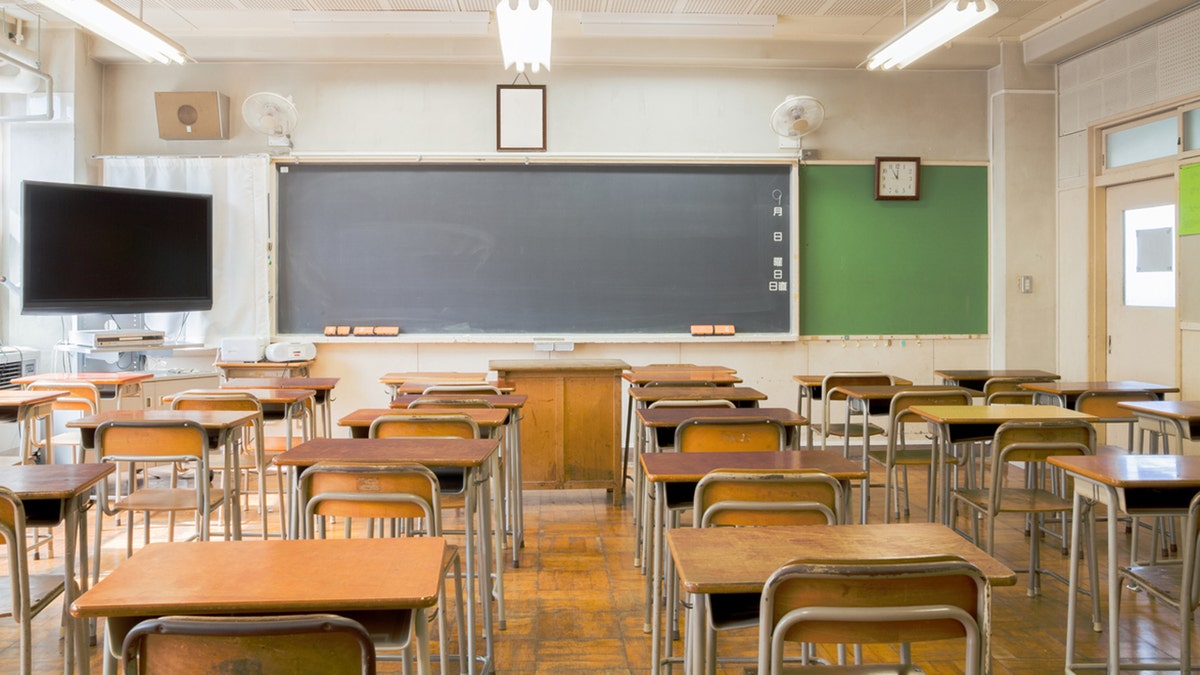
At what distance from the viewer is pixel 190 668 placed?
1294 mm

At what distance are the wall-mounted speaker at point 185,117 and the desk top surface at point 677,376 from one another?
3.84 metres

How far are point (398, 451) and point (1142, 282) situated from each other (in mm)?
5639

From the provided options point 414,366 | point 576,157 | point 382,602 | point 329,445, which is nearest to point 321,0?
point 576,157

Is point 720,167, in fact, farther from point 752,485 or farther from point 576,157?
point 752,485

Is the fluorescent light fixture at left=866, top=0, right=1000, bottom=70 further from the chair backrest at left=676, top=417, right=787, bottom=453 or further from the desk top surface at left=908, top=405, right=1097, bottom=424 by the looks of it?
the chair backrest at left=676, top=417, right=787, bottom=453

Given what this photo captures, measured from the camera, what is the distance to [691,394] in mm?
4258

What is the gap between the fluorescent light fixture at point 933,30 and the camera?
177 inches

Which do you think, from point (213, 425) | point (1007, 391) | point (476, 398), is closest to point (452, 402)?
point (476, 398)

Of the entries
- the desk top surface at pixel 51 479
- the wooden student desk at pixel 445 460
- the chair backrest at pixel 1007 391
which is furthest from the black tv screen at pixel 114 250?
the chair backrest at pixel 1007 391

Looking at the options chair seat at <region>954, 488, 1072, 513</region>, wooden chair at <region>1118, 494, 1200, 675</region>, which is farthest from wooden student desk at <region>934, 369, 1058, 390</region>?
wooden chair at <region>1118, 494, 1200, 675</region>

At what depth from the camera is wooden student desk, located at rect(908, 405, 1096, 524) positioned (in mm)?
3434

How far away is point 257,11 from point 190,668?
237 inches

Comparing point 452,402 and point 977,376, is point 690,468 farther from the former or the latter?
point 977,376

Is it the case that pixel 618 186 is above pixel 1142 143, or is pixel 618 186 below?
below
